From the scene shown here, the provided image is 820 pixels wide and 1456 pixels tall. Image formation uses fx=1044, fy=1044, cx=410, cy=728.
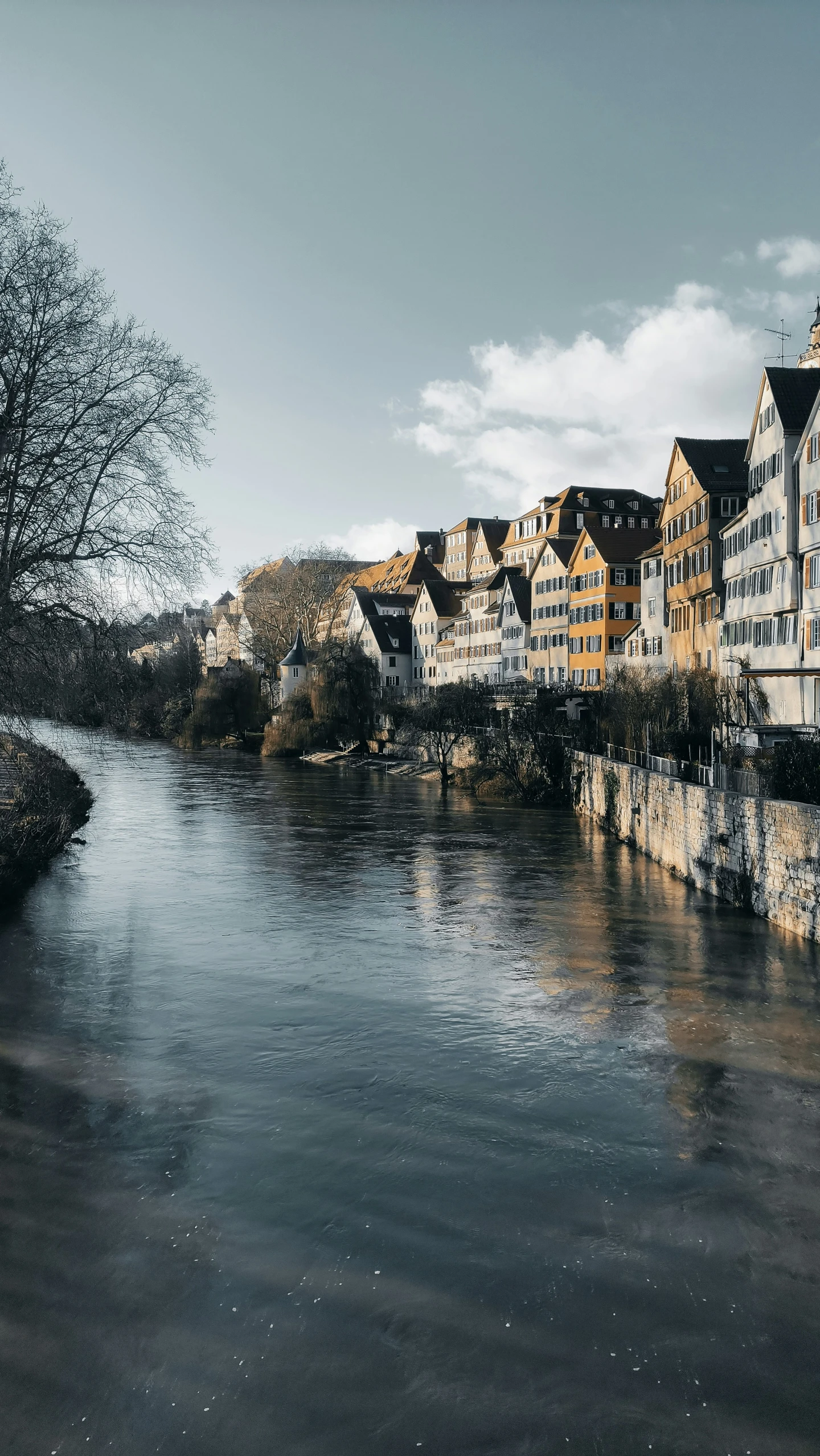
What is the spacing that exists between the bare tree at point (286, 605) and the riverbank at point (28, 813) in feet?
189

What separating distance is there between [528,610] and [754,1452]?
193 ft

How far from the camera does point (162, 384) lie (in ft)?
58.3

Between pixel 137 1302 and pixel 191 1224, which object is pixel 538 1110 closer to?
pixel 191 1224

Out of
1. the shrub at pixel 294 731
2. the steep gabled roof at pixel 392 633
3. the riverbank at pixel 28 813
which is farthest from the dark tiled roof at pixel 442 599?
the riverbank at pixel 28 813

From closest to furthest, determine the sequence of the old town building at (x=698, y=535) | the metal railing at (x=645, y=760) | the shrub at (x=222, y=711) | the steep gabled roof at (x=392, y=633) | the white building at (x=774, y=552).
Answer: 1. the metal railing at (x=645, y=760)
2. the white building at (x=774, y=552)
3. the old town building at (x=698, y=535)
4. the shrub at (x=222, y=711)
5. the steep gabled roof at (x=392, y=633)

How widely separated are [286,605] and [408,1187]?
78006mm

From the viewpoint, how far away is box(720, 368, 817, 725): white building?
29797 millimetres

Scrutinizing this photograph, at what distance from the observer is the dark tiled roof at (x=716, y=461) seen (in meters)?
40.0

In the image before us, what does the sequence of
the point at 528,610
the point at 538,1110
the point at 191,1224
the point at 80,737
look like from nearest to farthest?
the point at 191,1224, the point at 538,1110, the point at 80,737, the point at 528,610

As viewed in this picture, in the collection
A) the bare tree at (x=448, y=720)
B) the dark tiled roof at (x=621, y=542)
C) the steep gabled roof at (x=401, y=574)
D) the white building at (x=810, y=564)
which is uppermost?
the steep gabled roof at (x=401, y=574)

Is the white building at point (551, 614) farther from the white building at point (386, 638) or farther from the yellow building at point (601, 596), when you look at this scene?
the white building at point (386, 638)

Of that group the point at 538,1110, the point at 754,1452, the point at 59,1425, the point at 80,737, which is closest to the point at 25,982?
the point at 538,1110

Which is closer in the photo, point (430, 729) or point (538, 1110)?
point (538, 1110)

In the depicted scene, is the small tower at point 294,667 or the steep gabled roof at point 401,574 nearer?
the small tower at point 294,667
